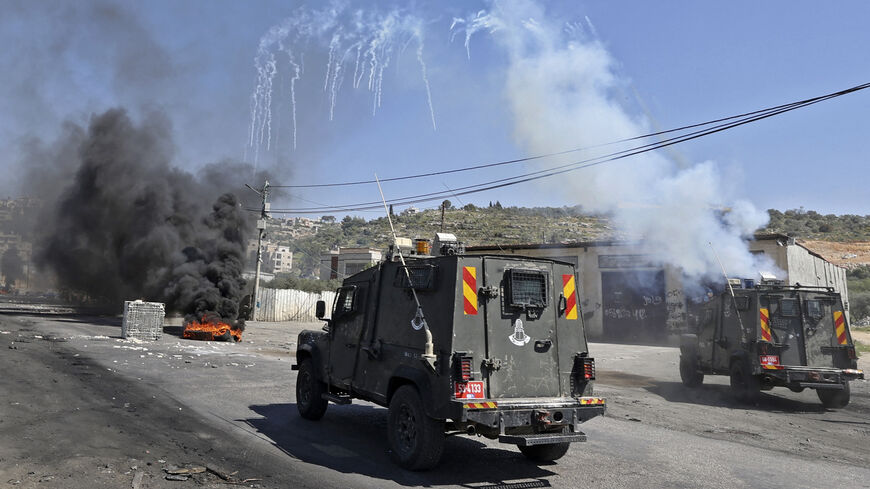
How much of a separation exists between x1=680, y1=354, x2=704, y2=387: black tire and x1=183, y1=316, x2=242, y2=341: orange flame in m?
19.0

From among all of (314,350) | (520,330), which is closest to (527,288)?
(520,330)

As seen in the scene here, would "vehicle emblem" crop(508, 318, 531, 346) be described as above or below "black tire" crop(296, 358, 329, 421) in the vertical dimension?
above

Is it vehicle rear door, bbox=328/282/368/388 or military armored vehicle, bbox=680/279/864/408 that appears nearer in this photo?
vehicle rear door, bbox=328/282/368/388

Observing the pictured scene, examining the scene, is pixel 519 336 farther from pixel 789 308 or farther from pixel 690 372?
pixel 690 372

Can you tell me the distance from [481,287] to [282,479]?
2.96m

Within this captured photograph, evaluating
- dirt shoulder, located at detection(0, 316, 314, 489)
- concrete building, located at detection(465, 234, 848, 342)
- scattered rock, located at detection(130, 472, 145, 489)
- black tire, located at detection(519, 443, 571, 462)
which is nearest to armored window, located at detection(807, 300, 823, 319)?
black tire, located at detection(519, 443, 571, 462)

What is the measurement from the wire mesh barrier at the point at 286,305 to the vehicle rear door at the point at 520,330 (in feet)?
109

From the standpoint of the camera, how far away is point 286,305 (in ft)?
138

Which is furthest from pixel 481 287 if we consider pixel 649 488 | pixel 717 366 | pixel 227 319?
pixel 227 319

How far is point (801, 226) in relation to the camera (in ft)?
263

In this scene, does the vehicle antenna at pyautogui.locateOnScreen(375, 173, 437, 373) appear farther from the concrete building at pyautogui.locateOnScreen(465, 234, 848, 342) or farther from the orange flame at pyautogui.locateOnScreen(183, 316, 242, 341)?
the concrete building at pyautogui.locateOnScreen(465, 234, 848, 342)

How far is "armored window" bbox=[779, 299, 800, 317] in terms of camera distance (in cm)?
1178

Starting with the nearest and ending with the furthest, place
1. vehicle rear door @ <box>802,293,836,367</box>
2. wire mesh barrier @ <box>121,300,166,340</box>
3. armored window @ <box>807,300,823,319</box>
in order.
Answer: vehicle rear door @ <box>802,293,836,367</box> → armored window @ <box>807,300,823,319</box> → wire mesh barrier @ <box>121,300,166,340</box>

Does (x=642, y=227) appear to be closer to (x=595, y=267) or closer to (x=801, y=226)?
(x=595, y=267)
